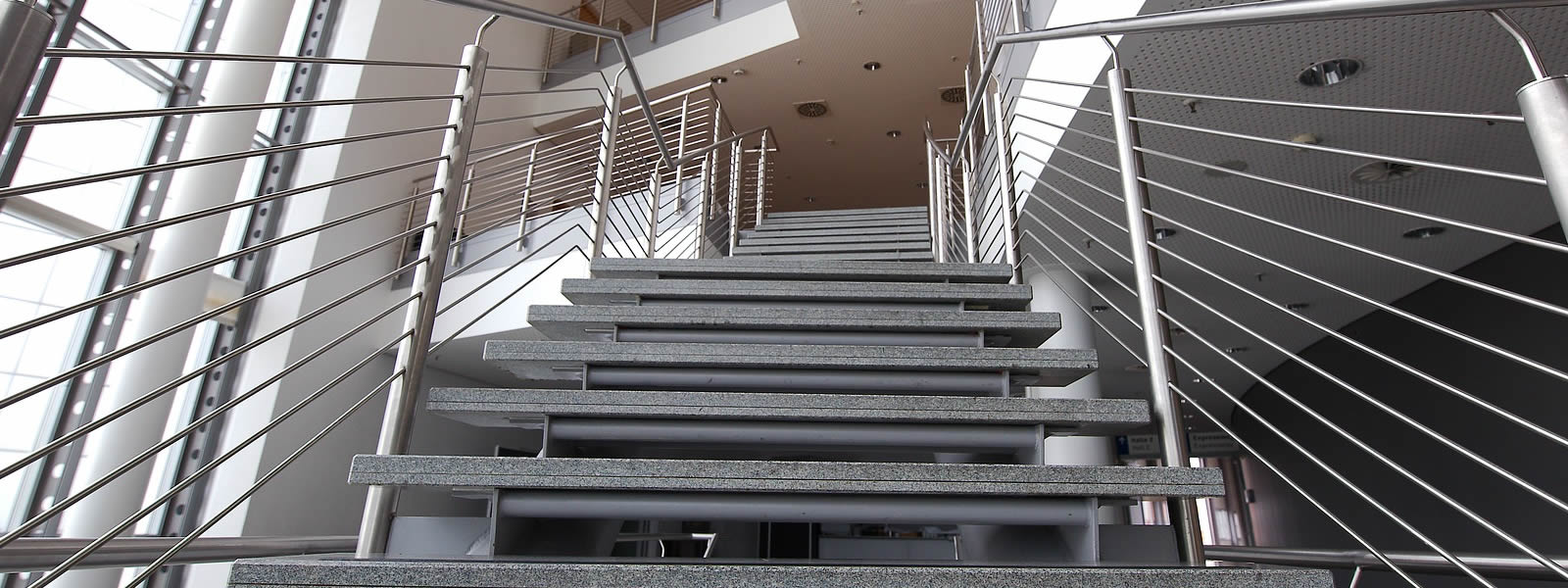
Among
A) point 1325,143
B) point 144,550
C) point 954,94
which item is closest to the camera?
point 144,550

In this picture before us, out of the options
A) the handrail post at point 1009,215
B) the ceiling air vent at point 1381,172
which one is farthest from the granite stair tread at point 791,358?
the ceiling air vent at point 1381,172

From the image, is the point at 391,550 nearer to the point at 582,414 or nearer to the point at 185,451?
the point at 582,414

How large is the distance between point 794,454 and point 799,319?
11.8 inches

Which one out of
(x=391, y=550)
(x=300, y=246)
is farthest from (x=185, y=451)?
(x=391, y=550)

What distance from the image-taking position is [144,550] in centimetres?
67

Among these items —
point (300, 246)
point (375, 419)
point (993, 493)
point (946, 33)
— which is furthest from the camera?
point (946, 33)

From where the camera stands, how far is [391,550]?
858 mm

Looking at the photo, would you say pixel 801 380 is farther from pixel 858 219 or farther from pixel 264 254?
pixel 264 254

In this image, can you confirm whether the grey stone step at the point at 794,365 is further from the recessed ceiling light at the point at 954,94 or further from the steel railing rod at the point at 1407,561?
the recessed ceiling light at the point at 954,94

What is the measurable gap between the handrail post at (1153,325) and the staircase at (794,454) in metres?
0.03

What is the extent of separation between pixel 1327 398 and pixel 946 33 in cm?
299

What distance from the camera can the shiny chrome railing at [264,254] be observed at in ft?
2.17

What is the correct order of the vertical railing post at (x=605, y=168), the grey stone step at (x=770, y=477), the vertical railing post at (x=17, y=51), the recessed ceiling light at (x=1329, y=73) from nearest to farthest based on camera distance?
the vertical railing post at (x=17, y=51) → the grey stone step at (x=770, y=477) → the recessed ceiling light at (x=1329, y=73) → the vertical railing post at (x=605, y=168)

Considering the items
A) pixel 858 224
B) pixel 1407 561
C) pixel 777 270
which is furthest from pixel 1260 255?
pixel 858 224
